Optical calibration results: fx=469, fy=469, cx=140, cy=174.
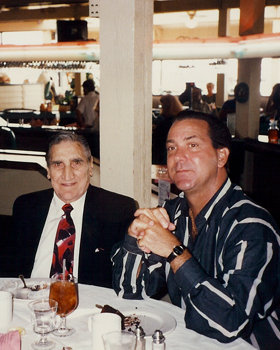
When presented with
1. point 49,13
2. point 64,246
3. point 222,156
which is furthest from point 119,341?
point 49,13

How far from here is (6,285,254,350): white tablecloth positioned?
1555 mm

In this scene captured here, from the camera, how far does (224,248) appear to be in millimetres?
1761

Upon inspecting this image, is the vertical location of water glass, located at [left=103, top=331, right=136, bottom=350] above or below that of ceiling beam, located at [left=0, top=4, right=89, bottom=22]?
below

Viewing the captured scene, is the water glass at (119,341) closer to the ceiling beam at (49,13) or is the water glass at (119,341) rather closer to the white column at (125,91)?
the white column at (125,91)

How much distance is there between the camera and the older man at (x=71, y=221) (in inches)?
92.2

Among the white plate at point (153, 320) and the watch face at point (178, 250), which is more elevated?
the watch face at point (178, 250)

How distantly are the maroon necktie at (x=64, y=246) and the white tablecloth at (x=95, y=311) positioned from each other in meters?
0.28

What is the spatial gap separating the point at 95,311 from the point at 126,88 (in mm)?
1744

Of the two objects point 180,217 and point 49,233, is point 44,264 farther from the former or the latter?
point 180,217

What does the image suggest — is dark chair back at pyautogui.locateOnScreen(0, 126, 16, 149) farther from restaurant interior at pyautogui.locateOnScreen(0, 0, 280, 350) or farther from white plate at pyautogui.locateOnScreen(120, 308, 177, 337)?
white plate at pyautogui.locateOnScreen(120, 308, 177, 337)

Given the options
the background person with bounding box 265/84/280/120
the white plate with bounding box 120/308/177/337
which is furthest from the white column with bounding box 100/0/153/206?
the background person with bounding box 265/84/280/120

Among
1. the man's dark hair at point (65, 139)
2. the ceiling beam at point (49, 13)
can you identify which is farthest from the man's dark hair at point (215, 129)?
the ceiling beam at point (49, 13)

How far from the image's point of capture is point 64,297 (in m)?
1.70

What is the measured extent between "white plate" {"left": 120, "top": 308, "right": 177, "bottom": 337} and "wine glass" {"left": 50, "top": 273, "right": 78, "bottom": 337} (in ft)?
0.70
